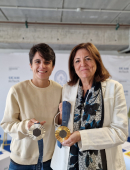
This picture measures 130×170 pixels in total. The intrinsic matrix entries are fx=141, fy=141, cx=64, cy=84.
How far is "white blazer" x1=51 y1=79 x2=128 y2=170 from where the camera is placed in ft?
3.68

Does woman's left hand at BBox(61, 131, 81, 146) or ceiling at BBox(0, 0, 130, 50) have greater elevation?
ceiling at BBox(0, 0, 130, 50)

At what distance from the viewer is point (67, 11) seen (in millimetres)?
3678

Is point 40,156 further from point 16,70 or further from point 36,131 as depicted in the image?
point 16,70

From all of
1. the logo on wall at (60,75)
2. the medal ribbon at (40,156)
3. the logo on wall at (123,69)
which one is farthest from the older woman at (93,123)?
the logo on wall at (123,69)

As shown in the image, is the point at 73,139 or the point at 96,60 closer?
the point at 73,139

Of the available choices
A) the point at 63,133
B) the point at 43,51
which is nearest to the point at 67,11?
the point at 43,51

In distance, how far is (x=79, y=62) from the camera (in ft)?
4.38

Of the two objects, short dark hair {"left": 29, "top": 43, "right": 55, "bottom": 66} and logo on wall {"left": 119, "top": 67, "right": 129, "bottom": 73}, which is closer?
short dark hair {"left": 29, "top": 43, "right": 55, "bottom": 66}

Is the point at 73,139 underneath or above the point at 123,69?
underneath

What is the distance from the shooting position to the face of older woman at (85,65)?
1.29 meters

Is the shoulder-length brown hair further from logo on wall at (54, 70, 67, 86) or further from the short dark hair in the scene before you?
logo on wall at (54, 70, 67, 86)

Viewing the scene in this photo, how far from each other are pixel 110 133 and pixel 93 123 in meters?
0.15

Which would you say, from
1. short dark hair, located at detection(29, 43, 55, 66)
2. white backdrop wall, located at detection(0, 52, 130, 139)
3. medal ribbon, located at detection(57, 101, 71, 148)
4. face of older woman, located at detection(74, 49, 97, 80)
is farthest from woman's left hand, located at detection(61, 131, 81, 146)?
white backdrop wall, located at detection(0, 52, 130, 139)

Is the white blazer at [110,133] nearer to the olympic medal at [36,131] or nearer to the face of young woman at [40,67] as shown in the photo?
the olympic medal at [36,131]
